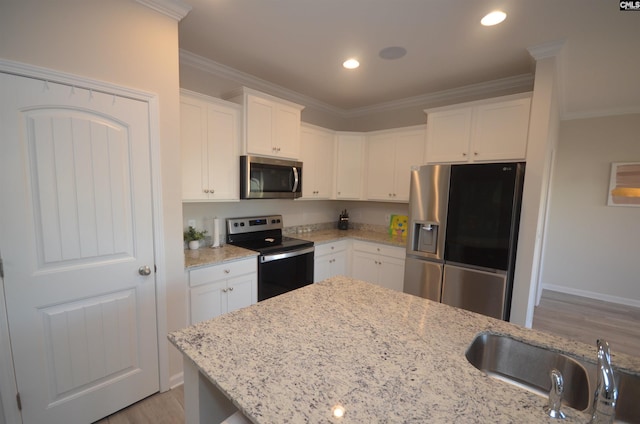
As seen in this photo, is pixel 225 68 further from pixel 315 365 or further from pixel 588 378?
pixel 588 378

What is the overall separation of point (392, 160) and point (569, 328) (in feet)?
9.24

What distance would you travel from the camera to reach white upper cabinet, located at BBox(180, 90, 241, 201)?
234 centimetres

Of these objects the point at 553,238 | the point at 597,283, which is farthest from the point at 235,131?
the point at 597,283

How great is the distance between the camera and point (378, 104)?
390 cm

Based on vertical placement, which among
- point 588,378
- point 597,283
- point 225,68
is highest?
point 225,68

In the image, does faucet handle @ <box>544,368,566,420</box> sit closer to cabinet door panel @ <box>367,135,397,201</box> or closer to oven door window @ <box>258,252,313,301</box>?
oven door window @ <box>258,252,313,301</box>

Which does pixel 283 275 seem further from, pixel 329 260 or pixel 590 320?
pixel 590 320

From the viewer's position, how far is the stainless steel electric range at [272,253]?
2.67 meters

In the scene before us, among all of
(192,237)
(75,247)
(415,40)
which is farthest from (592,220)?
(75,247)

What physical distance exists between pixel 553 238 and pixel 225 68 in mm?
5218

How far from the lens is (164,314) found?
1.97 meters

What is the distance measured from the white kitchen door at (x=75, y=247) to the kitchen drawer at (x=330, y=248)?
69.7 inches

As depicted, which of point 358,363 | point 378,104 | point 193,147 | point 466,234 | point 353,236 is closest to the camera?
point 358,363

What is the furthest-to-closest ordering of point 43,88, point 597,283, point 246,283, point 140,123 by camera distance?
1. point 597,283
2. point 246,283
3. point 140,123
4. point 43,88
